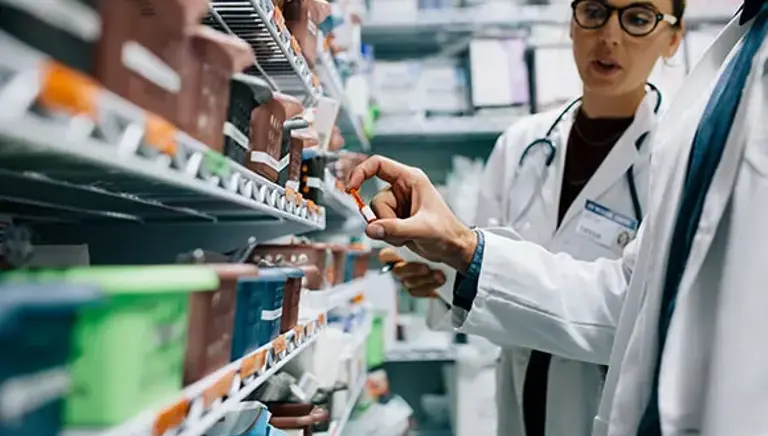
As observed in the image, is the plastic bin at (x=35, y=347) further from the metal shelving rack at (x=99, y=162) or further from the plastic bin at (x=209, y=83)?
the plastic bin at (x=209, y=83)

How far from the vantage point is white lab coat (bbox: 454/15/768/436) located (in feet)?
2.68

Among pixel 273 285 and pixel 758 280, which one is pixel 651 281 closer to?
pixel 758 280

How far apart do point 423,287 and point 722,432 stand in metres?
0.80

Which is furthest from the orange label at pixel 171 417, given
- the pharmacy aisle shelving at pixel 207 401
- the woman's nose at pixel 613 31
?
the woman's nose at pixel 613 31

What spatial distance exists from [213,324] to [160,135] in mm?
261

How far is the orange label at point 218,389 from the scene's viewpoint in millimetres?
668

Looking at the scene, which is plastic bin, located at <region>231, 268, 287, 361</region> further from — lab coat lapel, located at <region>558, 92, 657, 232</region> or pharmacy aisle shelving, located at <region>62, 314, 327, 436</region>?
lab coat lapel, located at <region>558, 92, 657, 232</region>

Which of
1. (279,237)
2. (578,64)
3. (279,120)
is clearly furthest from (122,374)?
(578,64)

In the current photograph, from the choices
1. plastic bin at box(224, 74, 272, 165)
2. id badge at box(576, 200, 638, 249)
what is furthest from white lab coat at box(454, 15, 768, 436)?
plastic bin at box(224, 74, 272, 165)

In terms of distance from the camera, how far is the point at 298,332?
3.99 ft

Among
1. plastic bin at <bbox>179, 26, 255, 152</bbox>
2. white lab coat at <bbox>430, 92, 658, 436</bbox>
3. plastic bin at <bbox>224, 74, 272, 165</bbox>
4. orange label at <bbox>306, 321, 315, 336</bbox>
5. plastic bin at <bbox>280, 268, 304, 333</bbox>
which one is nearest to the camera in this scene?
plastic bin at <bbox>179, 26, 255, 152</bbox>

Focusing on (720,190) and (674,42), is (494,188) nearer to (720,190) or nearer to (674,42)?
(674,42)

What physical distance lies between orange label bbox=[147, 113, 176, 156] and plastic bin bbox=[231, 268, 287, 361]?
0.30 meters

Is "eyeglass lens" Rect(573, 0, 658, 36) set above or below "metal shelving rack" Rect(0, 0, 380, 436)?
above
